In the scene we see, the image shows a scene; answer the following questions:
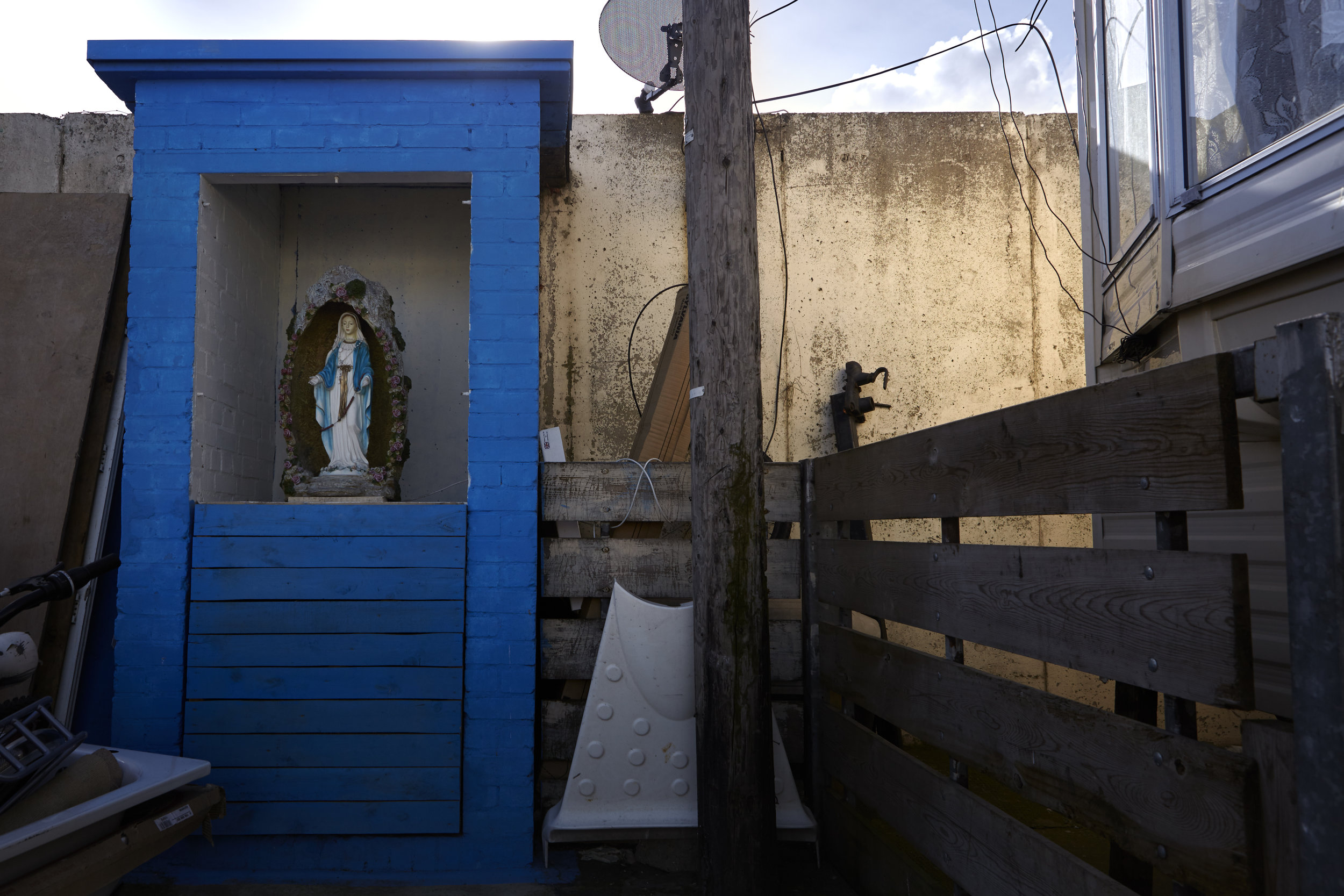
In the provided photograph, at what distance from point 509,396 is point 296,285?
184 centimetres

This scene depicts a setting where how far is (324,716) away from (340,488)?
975mm

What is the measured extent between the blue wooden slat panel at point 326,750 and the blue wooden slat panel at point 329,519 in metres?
0.83

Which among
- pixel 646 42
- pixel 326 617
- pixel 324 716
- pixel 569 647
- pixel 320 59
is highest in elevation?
pixel 646 42

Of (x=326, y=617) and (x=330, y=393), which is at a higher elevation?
(x=330, y=393)

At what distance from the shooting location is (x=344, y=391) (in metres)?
3.98

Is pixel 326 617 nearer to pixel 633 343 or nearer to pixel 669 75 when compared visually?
pixel 633 343

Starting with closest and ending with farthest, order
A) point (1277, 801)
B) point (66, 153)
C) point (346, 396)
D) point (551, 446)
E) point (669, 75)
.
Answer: point (1277, 801) → point (551, 446) → point (346, 396) → point (66, 153) → point (669, 75)

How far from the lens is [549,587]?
3.60 metres

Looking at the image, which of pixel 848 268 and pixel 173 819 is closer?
pixel 173 819

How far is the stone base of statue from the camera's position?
12.4 feet

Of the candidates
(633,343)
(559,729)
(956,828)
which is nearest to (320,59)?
(633,343)

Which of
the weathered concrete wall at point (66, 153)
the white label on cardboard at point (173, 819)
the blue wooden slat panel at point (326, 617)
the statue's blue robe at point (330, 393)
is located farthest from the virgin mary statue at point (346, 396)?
the weathered concrete wall at point (66, 153)

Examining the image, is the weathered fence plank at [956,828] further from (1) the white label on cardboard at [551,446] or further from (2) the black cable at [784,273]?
(2) the black cable at [784,273]

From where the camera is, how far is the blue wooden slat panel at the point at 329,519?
11.6 ft
